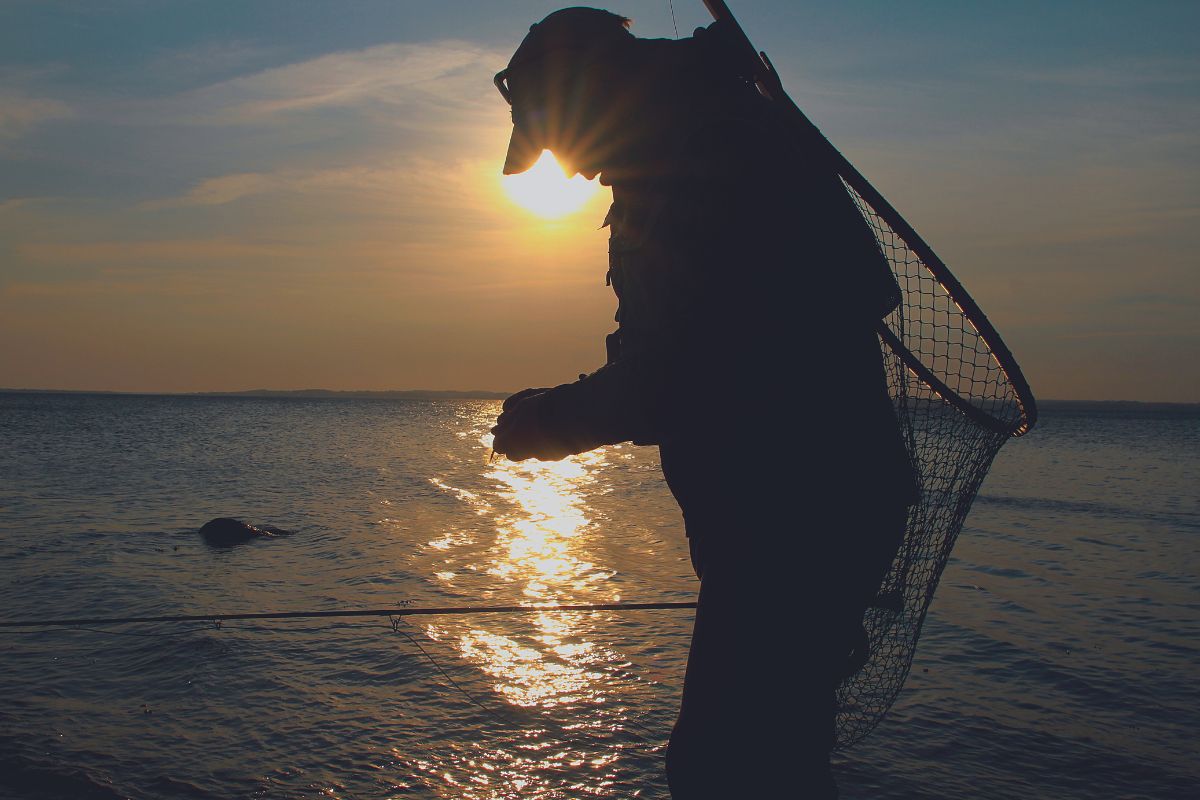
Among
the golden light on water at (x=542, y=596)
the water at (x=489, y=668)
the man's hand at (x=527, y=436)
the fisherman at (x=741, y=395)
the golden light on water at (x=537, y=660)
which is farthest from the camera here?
the golden light on water at (x=542, y=596)

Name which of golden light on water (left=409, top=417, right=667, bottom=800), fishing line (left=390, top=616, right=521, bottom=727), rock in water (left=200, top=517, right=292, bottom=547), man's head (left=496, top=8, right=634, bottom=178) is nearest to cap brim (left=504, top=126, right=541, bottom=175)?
man's head (left=496, top=8, right=634, bottom=178)

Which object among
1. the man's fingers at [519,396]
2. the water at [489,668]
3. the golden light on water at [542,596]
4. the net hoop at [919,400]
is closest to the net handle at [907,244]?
the net hoop at [919,400]

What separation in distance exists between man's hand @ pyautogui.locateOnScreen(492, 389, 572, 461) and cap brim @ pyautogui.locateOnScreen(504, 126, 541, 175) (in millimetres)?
678

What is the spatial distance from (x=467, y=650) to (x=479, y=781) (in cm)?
302

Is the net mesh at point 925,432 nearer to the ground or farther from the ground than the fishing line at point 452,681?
farther from the ground

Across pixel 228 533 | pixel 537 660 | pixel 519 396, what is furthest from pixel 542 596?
pixel 519 396

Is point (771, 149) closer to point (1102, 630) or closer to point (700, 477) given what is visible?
point (700, 477)

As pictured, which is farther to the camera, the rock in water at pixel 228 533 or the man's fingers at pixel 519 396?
the rock in water at pixel 228 533

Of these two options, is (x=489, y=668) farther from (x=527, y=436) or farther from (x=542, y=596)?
(x=527, y=436)

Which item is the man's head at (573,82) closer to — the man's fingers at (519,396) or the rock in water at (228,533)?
the man's fingers at (519,396)

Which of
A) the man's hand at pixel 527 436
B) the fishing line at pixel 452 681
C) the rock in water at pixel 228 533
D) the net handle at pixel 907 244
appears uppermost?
the net handle at pixel 907 244

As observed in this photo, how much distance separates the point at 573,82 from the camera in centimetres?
237

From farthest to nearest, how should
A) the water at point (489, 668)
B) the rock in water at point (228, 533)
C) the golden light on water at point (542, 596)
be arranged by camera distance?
1. the rock in water at point (228, 533)
2. the golden light on water at point (542, 596)
3. the water at point (489, 668)

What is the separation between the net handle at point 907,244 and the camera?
95.0 inches
